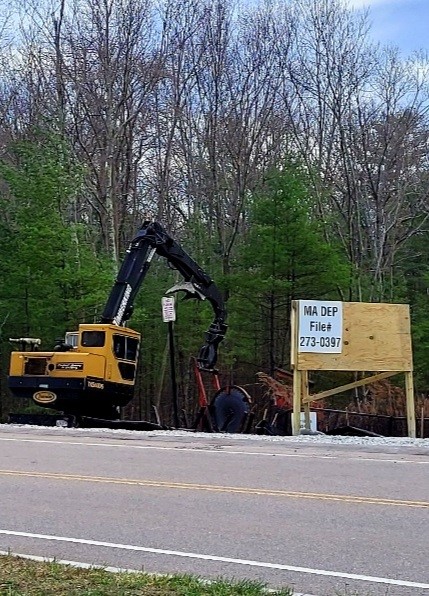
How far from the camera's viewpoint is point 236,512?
8.66m

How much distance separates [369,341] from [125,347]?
6.12 m

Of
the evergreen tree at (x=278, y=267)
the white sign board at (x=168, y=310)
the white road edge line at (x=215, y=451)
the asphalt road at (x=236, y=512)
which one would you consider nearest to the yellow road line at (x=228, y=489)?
the asphalt road at (x=236, y=512)

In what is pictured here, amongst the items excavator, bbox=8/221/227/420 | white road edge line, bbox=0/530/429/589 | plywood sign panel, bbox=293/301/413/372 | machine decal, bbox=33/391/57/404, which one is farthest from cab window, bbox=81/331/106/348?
white road edge line, bbox=0/530/429/589

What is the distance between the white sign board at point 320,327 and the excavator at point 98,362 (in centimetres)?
473

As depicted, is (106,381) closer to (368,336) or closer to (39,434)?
(39,434)

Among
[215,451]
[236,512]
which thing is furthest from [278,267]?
[236,512]

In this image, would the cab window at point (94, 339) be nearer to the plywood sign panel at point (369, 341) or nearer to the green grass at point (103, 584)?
the plywood sign panel at point (369, 341)

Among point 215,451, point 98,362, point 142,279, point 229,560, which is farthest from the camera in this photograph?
point 142,279

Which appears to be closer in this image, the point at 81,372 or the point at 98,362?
the point at 81,372

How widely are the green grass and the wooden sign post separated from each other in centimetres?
1150

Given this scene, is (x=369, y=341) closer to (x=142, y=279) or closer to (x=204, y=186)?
(x=142, y=279)

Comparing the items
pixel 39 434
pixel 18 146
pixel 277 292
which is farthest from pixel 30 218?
pixel 39 434

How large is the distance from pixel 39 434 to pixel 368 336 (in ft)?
22.0

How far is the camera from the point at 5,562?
6.40 meters
